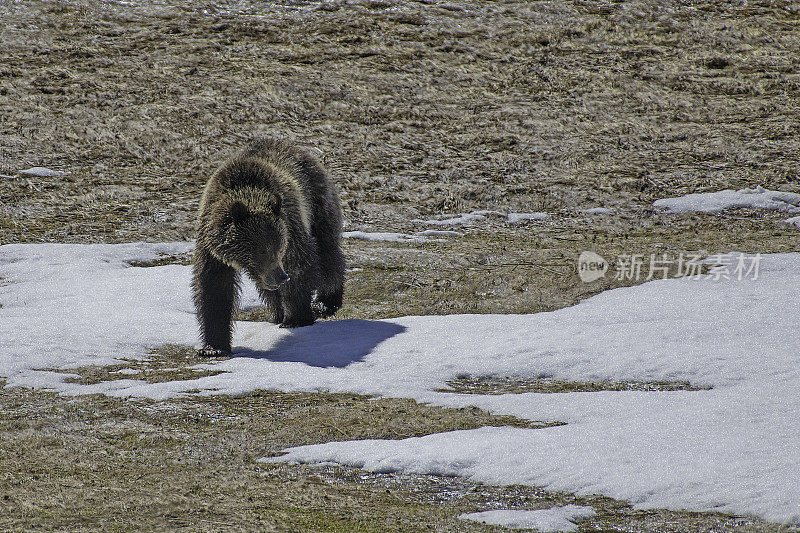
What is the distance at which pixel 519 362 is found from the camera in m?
8.35

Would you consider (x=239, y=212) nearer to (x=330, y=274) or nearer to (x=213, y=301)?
(x=213, y=301)

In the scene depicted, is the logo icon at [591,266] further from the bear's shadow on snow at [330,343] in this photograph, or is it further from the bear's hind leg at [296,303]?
the bear's hind leg at [296,303]

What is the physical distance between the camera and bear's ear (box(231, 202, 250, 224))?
28.8 ft

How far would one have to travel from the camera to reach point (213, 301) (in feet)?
30.1

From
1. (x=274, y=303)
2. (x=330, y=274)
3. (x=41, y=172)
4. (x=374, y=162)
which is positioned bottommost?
(x=274, y=303)

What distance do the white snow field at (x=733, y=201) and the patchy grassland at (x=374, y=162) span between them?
42 centimetres

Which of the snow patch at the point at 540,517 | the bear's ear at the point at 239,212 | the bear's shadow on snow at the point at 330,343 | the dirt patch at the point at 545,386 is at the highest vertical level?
the bear's ear at the point at 239,212

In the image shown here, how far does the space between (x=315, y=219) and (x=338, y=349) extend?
2.32 m

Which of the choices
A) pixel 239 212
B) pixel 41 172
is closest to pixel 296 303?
pixel 239 212

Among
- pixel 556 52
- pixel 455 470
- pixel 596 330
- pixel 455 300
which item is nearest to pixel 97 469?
pixel 455 470

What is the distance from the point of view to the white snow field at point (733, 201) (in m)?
15.6

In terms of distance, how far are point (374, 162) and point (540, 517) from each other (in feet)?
47.0

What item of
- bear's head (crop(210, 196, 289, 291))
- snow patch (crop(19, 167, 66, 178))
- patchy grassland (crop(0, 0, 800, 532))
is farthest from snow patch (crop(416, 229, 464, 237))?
snow patch (crop(19, 167, 66, 178))

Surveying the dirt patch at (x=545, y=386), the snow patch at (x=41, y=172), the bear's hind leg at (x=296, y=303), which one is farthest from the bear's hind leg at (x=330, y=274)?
the snow patch at (x=41, y=172)
